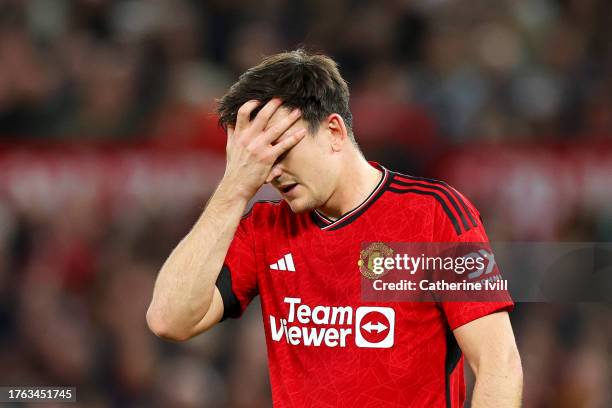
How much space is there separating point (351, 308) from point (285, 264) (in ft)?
0.79

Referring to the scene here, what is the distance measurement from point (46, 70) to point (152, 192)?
1226 mm

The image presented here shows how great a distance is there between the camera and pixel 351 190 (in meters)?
2.69

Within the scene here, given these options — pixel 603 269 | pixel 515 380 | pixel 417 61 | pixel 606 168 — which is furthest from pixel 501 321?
pixel 417 61

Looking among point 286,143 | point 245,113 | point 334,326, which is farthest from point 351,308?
point 245,113

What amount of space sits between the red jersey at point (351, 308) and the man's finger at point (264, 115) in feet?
1.08

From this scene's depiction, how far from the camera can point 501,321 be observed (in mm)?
2412

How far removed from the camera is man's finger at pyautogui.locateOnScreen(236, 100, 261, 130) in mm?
2602

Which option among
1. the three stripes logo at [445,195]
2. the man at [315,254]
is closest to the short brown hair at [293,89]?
the man at [315,254]

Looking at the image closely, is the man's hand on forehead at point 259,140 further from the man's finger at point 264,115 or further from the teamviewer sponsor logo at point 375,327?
the teamviewer sponsor logo at point 375,327

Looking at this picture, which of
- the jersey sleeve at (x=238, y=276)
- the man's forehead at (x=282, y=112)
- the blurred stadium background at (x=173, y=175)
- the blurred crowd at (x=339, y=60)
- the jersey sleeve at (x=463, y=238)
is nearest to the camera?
the jersey sleeve at (x=463, y=238)

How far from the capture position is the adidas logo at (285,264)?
270 cm

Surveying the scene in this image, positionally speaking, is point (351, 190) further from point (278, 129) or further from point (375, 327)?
point (375, 327)

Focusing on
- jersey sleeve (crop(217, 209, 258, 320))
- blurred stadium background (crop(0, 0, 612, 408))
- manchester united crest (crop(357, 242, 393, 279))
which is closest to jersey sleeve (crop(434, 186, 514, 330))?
manchester united crest (crop(357, 242, 393, 279))

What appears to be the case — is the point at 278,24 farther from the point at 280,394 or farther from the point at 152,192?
the point at 280,394
